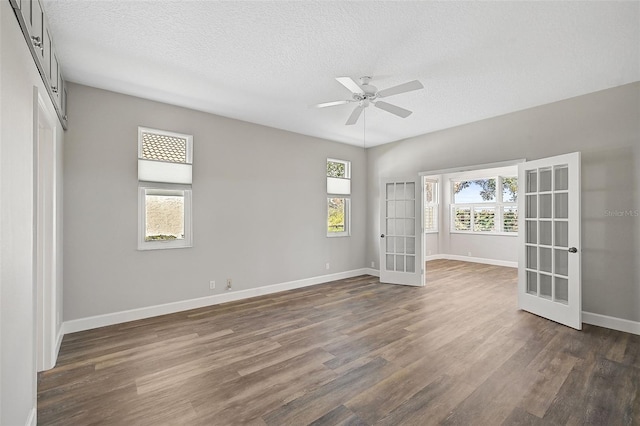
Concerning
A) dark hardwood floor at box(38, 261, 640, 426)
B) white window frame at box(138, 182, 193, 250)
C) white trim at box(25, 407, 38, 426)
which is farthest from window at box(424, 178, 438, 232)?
white trim at box(25, 407, 38, 426)

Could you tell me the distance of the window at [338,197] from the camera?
19.8 feet

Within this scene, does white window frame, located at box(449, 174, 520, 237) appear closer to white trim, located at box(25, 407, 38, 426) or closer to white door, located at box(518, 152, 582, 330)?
white door, located at box(518, 152, 582, 330)

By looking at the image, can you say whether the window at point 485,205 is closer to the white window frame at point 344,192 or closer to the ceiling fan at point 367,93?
the white window frame at point 344,192

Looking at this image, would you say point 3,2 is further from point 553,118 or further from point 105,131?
point 553,118

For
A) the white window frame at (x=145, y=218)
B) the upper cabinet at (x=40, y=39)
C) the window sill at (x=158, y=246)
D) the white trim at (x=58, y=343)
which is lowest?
the white trim at (x=58, y=343)

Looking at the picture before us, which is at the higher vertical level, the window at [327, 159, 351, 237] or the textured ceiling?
the textured ceiling

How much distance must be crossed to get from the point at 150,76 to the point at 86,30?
80 centimetres

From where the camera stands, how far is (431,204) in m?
8.98

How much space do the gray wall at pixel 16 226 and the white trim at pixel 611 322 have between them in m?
5.42

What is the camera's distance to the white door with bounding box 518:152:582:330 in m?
3.54

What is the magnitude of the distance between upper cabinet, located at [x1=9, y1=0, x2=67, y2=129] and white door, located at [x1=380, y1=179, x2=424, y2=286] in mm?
5059

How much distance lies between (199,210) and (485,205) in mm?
7596

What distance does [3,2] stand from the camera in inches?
54.3

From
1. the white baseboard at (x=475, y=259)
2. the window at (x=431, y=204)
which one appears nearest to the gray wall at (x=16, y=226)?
the white baseboard at (x=475, y=259)
